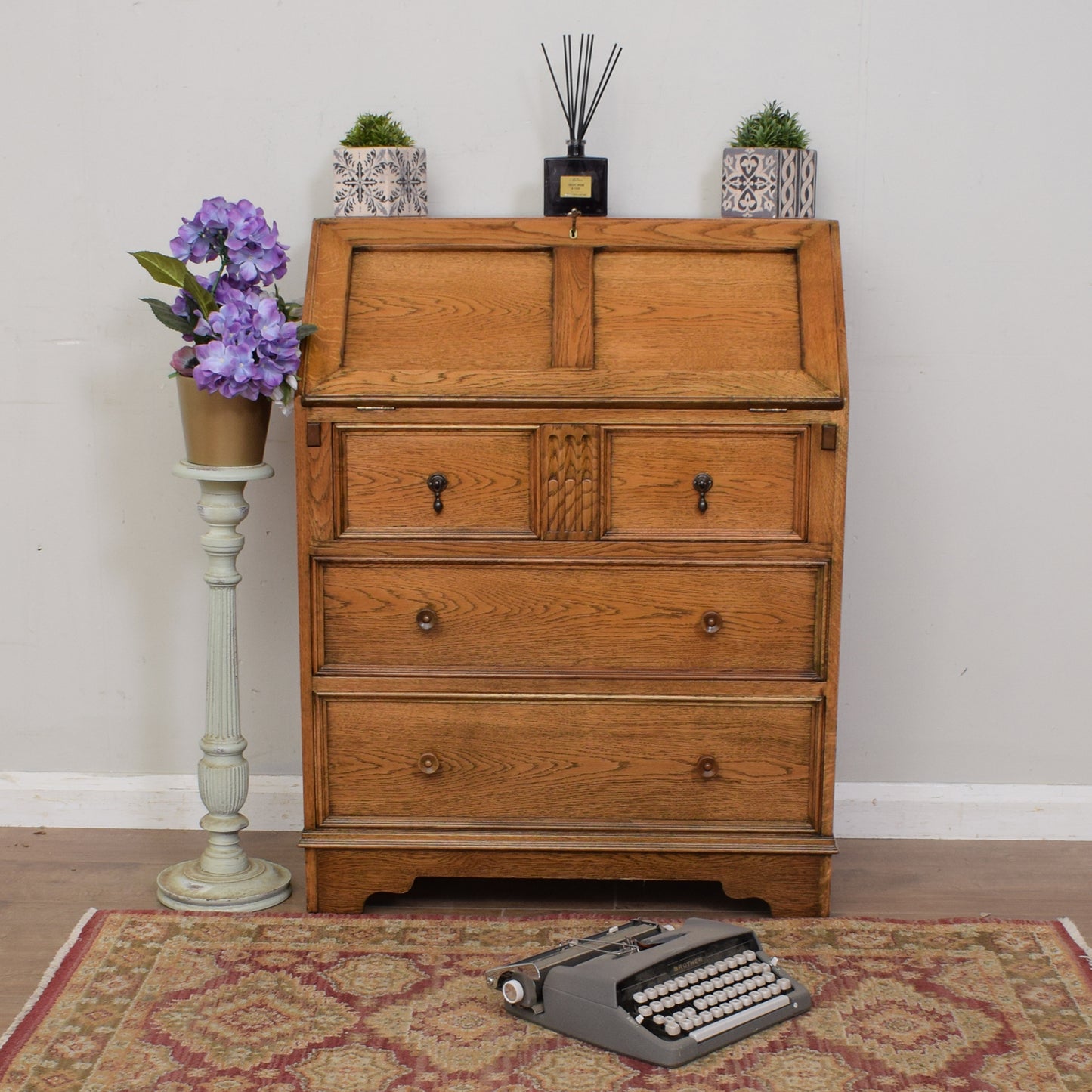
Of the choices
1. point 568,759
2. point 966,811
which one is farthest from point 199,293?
point 966,811

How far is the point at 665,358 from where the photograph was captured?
2746mm

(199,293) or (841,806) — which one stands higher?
(199,293)

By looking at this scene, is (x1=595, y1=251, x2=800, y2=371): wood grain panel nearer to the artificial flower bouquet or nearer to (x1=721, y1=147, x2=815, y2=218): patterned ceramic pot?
(x1=721, y1=147, x2=815, y2=218): patterned ceramic pot

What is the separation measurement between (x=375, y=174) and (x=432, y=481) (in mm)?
738

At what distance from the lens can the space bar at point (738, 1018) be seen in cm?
233

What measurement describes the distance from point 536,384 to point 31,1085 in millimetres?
1558

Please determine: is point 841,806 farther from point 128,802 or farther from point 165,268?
point 165,268

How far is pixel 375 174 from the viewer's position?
295cm

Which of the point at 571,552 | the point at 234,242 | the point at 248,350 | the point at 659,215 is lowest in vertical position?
the point at 571,552

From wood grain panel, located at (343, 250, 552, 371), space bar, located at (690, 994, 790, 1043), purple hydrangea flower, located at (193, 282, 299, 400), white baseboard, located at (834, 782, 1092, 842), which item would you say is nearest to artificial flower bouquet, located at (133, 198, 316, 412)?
purple hydrangea flower, located at (193, 282, 299, 400)

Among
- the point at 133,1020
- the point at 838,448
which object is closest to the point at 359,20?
the point at 838,448

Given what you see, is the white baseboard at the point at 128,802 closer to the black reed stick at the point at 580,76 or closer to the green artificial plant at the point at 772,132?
the black reed stick at the point at 580,76

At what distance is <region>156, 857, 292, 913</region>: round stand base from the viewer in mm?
2920

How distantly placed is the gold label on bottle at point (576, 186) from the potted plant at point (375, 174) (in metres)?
0.35
